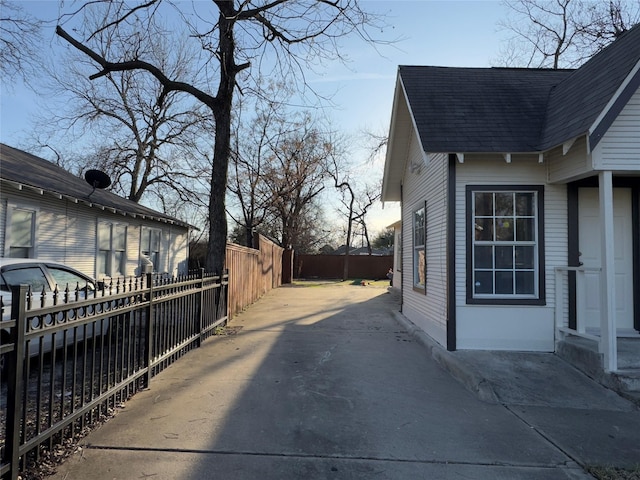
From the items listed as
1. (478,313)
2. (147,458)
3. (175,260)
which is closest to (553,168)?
(478,313)

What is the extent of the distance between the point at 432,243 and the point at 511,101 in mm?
2972

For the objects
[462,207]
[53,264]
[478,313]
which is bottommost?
[478,313]

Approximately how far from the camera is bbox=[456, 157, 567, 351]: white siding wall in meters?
6.64

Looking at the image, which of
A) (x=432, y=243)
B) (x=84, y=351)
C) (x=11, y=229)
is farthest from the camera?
(x=11, y=229)

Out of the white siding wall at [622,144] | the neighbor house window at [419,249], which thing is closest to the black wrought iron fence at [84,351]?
the neighbor house window at [419,249]

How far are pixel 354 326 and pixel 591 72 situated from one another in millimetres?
6847

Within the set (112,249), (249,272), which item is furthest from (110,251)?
(249,272)

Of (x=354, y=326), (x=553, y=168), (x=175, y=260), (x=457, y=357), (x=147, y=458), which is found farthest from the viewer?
(x=175, y=260)

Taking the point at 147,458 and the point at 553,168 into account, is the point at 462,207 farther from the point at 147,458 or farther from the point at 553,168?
the point at 147,458

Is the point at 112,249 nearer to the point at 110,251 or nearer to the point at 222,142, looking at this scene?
the point at 110,251

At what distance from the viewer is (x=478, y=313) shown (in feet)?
22.1

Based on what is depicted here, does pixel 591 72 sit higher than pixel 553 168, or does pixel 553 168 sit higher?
pixel 591 72

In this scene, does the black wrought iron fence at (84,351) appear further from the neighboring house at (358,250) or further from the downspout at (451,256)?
the neighboring house at (358,250)

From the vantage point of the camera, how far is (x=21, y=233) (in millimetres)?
9500
